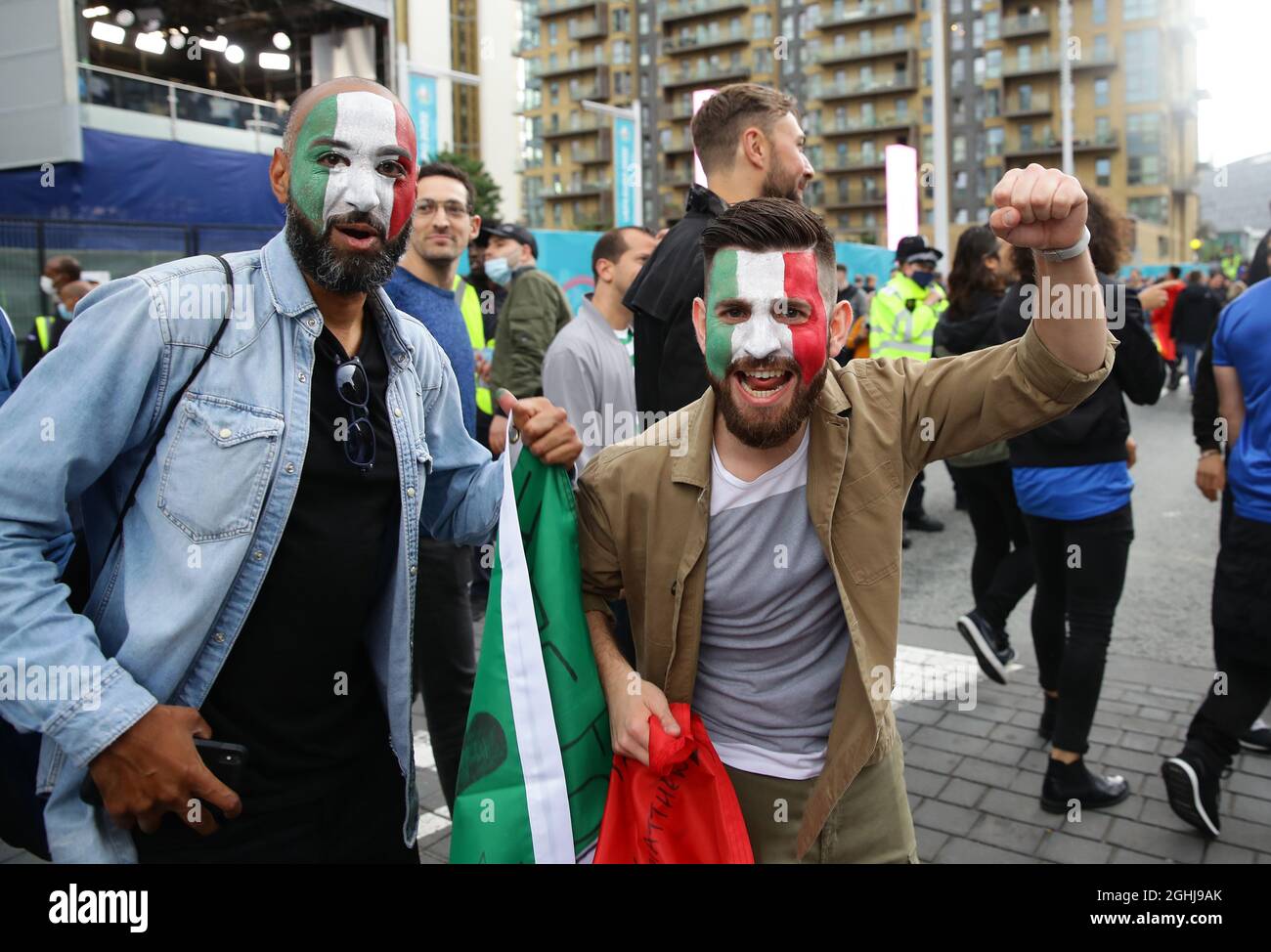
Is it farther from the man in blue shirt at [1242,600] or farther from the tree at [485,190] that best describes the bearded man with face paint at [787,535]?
the tree at [485,190]

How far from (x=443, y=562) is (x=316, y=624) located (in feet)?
4.65

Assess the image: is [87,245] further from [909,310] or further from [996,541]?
[996,541]

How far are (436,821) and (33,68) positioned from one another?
62.5 ft

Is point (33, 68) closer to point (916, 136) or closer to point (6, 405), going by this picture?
point (6, 405)

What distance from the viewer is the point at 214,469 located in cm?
182

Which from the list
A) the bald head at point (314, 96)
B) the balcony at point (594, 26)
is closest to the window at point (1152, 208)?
the balcony at point (594, 26)

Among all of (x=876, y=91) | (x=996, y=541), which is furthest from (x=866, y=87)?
(x=996, y=541)

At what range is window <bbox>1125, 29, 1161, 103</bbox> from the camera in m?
59.7

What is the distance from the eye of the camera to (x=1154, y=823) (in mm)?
3598

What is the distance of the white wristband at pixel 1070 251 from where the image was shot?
70.0 inches

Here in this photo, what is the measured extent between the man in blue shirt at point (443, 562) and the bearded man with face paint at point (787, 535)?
1.24 m

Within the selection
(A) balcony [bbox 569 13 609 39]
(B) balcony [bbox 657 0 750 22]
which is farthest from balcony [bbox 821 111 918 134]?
(A) balcony [bbox 569 13 609 39]

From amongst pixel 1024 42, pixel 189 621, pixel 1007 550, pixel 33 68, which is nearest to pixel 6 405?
pixel 189 621
